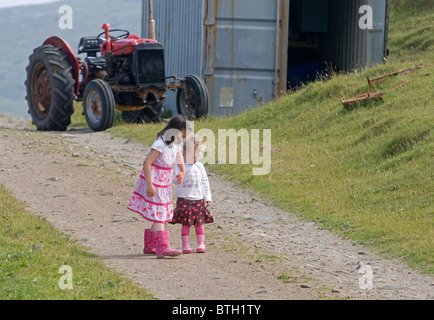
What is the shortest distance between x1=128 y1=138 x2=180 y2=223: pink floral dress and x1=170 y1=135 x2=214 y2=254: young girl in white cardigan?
0.57 ft

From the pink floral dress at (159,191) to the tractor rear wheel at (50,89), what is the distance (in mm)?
8874

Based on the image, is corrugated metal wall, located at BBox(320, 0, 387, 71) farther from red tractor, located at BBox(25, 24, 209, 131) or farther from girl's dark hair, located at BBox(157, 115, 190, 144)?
girl's dark hair, located at BBox(157, 115, 190, 144)

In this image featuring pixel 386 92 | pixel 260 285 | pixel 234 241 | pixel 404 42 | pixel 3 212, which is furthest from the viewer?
pixel 404 42

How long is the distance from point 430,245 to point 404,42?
49.1 ft

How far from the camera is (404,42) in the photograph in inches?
832

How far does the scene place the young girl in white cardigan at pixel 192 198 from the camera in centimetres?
713

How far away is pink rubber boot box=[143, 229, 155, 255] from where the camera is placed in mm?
7047

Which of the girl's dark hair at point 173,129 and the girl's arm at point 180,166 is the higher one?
the girl's dark hair at point 173,129

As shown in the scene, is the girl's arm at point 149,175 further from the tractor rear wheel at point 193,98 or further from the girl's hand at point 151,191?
the tractor rear wheel at point 193,98

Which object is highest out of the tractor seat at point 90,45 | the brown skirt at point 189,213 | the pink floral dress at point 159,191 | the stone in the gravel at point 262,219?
the tractor seat at point 90,45

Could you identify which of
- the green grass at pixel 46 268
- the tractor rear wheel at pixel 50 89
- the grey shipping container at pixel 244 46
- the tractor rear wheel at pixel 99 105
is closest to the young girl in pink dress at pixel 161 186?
the green grass at pixel 46 268

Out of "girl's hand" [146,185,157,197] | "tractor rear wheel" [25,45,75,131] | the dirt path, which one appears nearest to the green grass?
the dirt path
